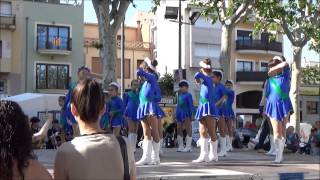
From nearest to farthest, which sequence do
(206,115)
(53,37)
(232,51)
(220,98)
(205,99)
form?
(206,115) → (205,99) → (220,98) → (53,37) → (232,51)

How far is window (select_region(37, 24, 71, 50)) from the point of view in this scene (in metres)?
47.4

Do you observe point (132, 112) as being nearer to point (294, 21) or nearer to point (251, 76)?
point (294, 21)

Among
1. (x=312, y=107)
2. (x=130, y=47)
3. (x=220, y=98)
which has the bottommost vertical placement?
(x=312, y=107)

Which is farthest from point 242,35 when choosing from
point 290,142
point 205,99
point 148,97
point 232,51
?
point 148,97

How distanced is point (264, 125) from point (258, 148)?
717 millimetres

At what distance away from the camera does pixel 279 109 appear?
11219 millimetres

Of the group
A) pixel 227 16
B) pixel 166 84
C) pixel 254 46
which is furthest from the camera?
pixel 254 46

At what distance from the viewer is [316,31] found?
22.5m

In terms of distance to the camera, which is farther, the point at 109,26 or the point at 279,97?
the point at 109,26

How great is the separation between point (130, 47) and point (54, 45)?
10821mm

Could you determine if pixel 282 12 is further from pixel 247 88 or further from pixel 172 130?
pixel 247 88

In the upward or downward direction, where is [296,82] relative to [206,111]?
upward

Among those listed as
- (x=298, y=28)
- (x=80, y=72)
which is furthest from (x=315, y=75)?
(x=80, y=72)

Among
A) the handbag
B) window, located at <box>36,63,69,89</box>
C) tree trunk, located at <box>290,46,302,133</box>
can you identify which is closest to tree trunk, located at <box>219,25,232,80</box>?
tree trunk, located at <box>290,46,302,133</box>
